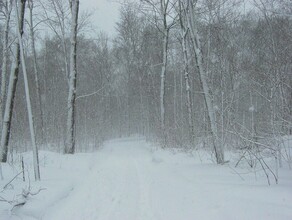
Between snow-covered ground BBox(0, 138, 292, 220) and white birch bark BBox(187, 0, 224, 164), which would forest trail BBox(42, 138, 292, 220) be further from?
white birch bark BBox(187, 0, 224, 164)

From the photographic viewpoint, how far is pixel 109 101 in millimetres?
41000

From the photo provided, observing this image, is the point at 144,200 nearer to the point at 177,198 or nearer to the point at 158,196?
the point at 158,196

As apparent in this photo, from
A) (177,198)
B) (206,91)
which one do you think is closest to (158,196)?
(177,198)

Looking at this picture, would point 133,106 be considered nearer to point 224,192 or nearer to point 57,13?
point 57,13

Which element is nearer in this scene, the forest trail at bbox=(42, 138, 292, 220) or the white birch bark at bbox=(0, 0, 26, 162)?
the forest trail at bbox=(42, 138, 292, 220)

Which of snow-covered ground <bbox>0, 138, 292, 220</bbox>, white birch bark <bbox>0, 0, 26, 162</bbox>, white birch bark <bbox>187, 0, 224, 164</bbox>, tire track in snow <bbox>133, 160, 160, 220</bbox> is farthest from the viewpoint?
white birch bark <bbox>0, 0, 26, 162</bbox>

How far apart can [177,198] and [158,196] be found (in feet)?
1.79

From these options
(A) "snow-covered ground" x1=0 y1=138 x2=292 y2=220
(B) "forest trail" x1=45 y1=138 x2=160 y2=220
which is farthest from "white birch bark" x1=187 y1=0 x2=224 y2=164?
(B) "forest trail" x1=45 y1=138 x2=160 y2=220

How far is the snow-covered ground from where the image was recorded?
5070 mm

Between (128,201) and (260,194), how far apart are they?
265 centimetres

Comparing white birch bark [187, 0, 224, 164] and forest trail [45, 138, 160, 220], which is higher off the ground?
white birch bark [187, 0, 224, 164]

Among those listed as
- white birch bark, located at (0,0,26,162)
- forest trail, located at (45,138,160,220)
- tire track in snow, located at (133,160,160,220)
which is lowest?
forest trail, located at (45,138,160,220)

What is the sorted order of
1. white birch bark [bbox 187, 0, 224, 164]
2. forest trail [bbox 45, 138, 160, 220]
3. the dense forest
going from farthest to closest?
the dense forest → white birch bark [bbox 187, 0, 224, 164] → forest trail [bbox 45, 138, 160, 220]

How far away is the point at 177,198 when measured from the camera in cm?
658
